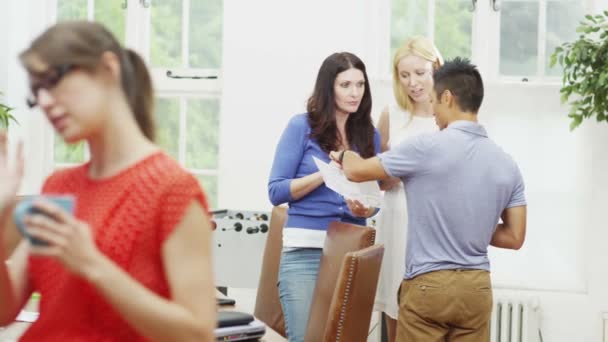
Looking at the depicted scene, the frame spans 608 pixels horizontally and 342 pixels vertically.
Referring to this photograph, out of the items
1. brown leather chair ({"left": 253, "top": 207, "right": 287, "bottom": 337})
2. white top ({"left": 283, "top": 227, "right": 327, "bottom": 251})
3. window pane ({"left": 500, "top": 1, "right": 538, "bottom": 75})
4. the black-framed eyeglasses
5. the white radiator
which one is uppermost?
window pane ({"left": 500, "top": 1, "right": 538, "bottom": 75})

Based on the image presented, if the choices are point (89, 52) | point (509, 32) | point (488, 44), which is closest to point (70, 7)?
point (488, 44)

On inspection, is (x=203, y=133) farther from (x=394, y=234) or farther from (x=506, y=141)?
(x=394, y=234)

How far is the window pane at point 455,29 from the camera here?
5.46m

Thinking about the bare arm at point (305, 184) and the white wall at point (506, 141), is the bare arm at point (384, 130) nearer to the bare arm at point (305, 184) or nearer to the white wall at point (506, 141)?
the bare arm at point (305, 184)

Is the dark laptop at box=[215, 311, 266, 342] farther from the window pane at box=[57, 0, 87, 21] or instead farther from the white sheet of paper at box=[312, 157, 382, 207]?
the window pane at box=[57, 0, 87, 21]

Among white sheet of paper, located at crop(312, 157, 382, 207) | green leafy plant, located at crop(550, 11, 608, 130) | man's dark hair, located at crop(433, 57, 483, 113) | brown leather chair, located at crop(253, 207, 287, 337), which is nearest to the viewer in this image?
man's dark hair, located at crop(433, 57, 483, 113)

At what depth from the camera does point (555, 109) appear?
5207 millimetres

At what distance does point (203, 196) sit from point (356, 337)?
1.36 meters

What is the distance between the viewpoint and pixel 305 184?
131 inches

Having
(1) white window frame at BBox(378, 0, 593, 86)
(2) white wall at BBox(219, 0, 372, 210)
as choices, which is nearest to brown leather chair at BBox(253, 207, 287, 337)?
(2) white wall at BBox(219, 0, 372, 210)

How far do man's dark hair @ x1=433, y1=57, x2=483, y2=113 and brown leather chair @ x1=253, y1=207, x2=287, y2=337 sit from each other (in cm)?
87

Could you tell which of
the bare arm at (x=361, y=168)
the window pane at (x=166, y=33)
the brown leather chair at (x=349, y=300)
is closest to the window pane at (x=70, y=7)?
the window pane at (x=166, y=33)

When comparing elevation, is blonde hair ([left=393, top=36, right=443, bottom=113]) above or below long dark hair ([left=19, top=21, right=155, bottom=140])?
above

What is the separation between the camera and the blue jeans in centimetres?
320
